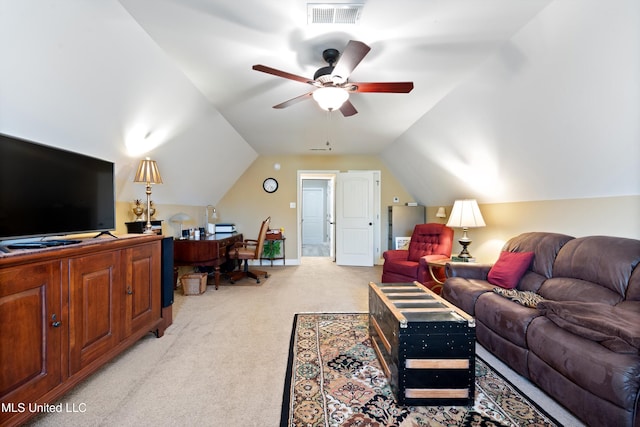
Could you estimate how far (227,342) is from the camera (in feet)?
7.36

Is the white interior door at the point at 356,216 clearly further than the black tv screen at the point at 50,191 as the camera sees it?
Yes

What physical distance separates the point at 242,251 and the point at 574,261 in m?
3.82

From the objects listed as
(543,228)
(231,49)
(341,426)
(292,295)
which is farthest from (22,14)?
(543,228)

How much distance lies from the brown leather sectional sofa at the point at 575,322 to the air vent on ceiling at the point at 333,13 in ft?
7.20

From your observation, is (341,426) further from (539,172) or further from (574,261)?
(539,172)

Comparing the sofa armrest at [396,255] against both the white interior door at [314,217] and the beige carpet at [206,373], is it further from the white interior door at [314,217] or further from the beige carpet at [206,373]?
the white interior door at [314,217]

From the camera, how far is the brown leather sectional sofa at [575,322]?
121 centimetres

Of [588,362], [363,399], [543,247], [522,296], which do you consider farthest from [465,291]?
[363,399]

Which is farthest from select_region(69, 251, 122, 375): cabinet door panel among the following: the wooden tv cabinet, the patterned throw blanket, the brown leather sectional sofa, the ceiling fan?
the patterned throw blanket

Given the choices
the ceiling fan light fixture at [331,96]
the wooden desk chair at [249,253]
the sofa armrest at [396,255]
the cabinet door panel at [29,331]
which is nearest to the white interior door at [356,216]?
the sofa armrest at [396,255]

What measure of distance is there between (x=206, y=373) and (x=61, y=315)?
3.02ft

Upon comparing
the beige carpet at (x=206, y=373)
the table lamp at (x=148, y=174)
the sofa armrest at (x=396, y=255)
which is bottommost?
the beige carpet at (x=206, y=373)

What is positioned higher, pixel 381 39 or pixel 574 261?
pixel 381 39

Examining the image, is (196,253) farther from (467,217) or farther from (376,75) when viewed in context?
(467,217)
